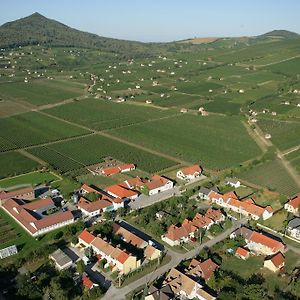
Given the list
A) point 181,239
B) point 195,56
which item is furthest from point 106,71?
point 181,239

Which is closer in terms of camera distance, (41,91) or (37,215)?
(37,215)

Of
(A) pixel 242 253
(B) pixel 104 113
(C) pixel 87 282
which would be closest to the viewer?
(C) pixel 87 282

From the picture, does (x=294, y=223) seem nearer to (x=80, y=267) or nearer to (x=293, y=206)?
(x=293, y=206)

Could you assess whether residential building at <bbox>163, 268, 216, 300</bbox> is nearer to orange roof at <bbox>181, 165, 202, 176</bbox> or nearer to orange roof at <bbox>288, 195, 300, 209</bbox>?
orange roof at <bbox>288, 195, 300, 209</bbox>

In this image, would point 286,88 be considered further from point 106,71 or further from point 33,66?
point 33,66

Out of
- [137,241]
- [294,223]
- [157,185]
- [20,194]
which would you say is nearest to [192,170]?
[157,185]

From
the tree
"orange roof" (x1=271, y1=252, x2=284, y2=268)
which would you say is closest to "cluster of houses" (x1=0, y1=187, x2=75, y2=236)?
the tree
